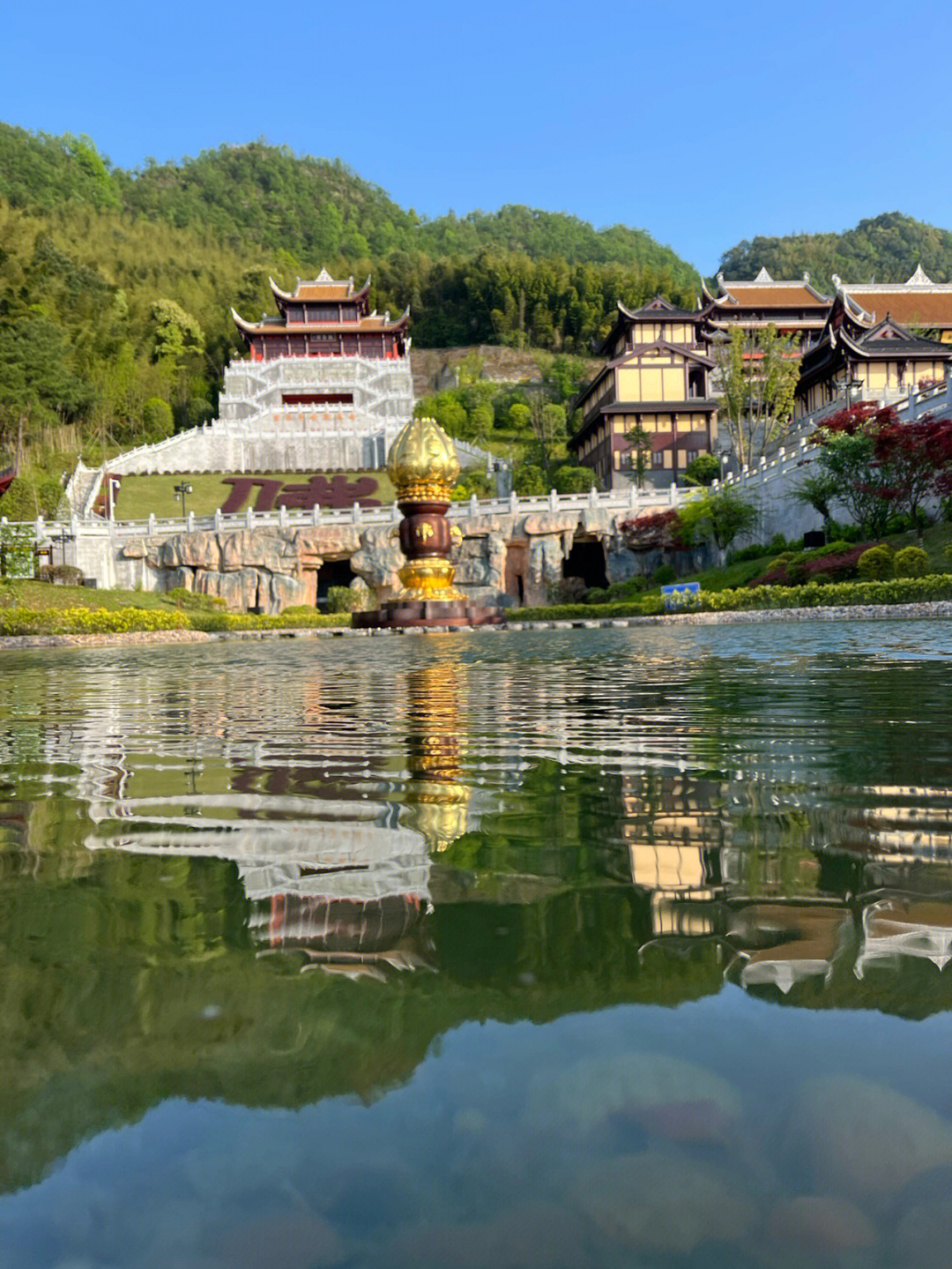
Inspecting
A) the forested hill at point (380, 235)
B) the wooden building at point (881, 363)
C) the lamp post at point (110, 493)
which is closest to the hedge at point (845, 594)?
the wooden building at point (881, 363)

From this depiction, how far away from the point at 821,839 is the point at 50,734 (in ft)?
12.7

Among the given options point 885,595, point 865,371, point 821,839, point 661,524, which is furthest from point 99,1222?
point 865,371

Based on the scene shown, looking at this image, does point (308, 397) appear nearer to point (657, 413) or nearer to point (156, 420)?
point (156, 420)

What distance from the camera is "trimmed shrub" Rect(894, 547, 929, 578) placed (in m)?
19.7

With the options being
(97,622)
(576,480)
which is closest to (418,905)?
(97,622)

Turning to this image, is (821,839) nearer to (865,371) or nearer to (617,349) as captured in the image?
(865,371)

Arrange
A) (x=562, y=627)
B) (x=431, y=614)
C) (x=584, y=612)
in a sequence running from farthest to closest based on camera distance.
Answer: (x=584, y=612), (x=431, y=614), (x=562, y=627)

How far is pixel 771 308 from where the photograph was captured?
50875 mm

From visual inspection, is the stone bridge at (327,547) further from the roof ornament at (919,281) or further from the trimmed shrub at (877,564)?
the roof ornament at (919,281)

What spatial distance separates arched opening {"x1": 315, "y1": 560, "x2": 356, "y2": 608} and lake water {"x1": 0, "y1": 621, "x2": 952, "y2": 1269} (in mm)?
36587

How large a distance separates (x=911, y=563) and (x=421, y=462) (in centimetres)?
1121

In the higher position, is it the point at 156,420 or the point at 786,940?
the point at 156,420

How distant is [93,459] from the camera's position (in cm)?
5266

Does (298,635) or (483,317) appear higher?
(483,317)
